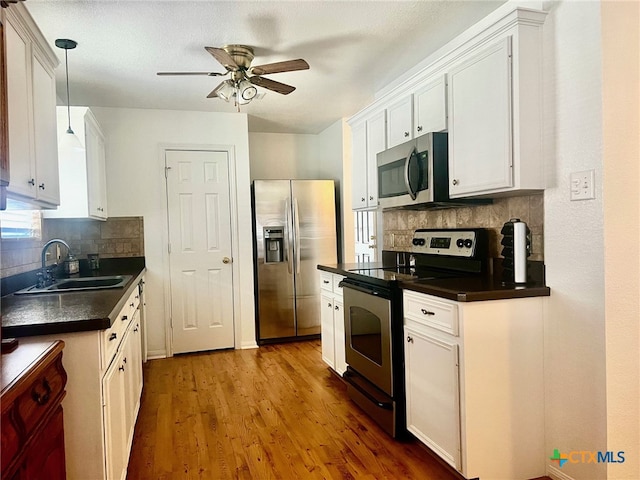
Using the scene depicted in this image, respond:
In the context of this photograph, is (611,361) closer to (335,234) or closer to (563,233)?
(563,233)

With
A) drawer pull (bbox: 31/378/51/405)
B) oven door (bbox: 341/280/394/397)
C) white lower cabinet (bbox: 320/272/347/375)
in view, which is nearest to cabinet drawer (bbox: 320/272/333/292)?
white lower cabinet (bbox: 320/272/347/375)

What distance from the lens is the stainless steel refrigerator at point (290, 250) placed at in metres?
4.53

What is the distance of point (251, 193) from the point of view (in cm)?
475

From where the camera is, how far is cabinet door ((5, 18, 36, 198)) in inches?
64.3

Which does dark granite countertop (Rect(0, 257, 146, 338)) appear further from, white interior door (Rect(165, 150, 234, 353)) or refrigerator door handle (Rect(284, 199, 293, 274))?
refrigerator door handle (Rect(284, 199, 293, 274))

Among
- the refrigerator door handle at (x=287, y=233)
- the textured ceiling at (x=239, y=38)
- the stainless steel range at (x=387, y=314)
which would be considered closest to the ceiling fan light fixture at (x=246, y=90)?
the textured ceiling at (x=239, y=38)

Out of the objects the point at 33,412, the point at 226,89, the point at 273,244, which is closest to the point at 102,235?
the point at 273,244

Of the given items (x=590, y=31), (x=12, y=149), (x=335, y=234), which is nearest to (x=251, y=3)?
(x=12, y=149)

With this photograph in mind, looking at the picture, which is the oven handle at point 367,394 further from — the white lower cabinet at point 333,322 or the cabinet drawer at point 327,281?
the cabinet drawer at point 327,281

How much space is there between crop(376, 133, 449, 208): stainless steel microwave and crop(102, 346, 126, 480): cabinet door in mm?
1825

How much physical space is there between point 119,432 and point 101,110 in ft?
10.5

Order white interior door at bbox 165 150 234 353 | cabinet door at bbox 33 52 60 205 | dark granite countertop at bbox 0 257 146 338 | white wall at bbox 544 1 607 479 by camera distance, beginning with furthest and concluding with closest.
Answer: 1. white interior door at bbox 165 150 234 353
2. cabinet door at bbox 33 52 60 205
3. white wall at bbox 544 1 607 479
4. dark granite countertop at bbox 0 257 146 338

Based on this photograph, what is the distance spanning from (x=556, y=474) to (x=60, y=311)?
2.29m

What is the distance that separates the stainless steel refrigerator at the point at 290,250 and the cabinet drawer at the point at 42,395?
122 inches
